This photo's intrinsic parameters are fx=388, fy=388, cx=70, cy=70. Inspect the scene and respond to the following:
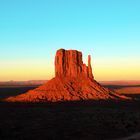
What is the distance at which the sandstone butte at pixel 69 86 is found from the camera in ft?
363

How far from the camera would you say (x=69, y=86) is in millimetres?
114375

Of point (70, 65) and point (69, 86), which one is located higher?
point (70, 65)

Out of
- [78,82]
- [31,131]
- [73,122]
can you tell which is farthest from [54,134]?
[78,82]

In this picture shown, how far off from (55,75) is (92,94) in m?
15.4

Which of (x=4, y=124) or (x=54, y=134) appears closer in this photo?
(x=54, y=134)

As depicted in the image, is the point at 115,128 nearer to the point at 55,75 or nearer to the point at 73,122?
the point at 73,122

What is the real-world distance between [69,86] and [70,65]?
33.4 ft

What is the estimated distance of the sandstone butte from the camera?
110750 millimetres

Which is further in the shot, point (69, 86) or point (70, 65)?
point (70, 65)

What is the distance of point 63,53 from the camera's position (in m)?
126

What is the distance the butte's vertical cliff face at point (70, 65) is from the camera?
4751 inches

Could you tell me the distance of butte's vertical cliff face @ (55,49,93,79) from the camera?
12069 centimetres

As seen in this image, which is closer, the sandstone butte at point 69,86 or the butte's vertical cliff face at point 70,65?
the sandstone butte at point 69,86

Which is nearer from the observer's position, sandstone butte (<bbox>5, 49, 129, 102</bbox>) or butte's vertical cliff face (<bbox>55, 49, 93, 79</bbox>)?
sandstone butte (<bbox>5, 49, 129, 102</bbox>)
